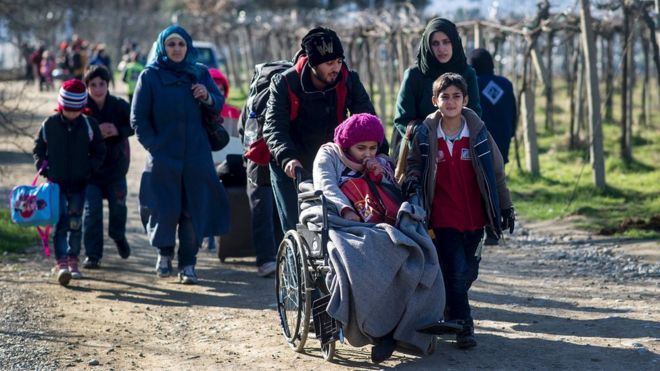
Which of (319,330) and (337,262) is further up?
(337,262)

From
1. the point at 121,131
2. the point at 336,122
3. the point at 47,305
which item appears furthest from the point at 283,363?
the point at 121,131

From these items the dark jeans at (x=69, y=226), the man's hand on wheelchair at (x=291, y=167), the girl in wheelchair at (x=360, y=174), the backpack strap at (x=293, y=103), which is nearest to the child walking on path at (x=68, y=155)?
the dark jeans at (x=69, y=226)

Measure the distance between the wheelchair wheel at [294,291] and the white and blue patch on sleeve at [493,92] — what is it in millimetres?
3415

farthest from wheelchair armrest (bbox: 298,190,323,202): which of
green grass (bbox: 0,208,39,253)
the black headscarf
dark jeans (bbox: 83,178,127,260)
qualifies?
green grass (bbox: 0,208,39,253)

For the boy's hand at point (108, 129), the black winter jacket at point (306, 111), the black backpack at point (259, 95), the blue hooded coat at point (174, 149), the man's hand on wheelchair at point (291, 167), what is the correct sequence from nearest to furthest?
the man's hand on wheelchair at point (291, 167) < the black winter jacket at point (306, 111) < the black backpack at point (259, 95) < the blue hooded coat at point (174, 149) < the boy's hand at point (108, 129)

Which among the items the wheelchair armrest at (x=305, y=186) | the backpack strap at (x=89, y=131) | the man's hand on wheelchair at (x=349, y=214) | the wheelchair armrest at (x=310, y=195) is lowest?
the man's hand on wheelchair at (x=349, y=214)

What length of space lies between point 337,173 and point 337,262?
2.43 feet

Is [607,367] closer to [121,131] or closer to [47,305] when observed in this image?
[47,305]

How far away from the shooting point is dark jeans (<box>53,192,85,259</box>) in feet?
30.1

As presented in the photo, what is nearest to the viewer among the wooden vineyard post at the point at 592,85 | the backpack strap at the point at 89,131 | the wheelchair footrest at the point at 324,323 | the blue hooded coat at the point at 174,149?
the wheelchair footrest at the point at 324,323

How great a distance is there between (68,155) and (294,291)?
327cm

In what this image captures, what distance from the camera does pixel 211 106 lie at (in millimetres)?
9023

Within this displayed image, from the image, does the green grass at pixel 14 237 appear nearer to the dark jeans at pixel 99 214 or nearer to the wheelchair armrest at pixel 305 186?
the dark jeans at pixel 99 214

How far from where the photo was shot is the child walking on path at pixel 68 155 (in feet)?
29.7
